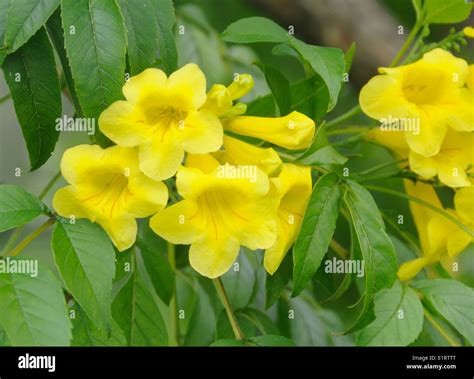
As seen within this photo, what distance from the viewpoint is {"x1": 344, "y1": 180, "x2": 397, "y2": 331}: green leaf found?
3.12 ft

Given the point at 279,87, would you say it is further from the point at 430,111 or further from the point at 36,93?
the point at 36,93

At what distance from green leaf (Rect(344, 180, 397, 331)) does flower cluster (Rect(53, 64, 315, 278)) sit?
0.25 feet

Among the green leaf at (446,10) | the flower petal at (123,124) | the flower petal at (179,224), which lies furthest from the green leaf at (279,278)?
the green leaf at (446,10)

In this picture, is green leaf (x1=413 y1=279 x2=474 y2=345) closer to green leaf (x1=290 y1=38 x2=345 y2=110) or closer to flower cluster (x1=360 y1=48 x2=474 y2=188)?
flower cluster (x1=360 y1=48 x2=474 y2=188)

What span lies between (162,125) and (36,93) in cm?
15

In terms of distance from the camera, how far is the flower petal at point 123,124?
94 cm

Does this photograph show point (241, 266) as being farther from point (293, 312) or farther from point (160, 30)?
point (160, 30)

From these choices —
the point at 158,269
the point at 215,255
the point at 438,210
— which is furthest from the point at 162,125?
the point at 438,210

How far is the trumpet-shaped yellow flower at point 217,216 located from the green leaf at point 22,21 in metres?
0.22

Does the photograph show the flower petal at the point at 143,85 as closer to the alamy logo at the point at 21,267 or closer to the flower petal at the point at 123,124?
the flower petal at the point at 123,124

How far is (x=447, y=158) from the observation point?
1.09m

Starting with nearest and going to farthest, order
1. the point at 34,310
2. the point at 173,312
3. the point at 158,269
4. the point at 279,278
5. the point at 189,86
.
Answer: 1. the point at 34,310
2. the point at 189,86
3. the point at 279,278
4. the point at 158,269
5. the point at 173,312
